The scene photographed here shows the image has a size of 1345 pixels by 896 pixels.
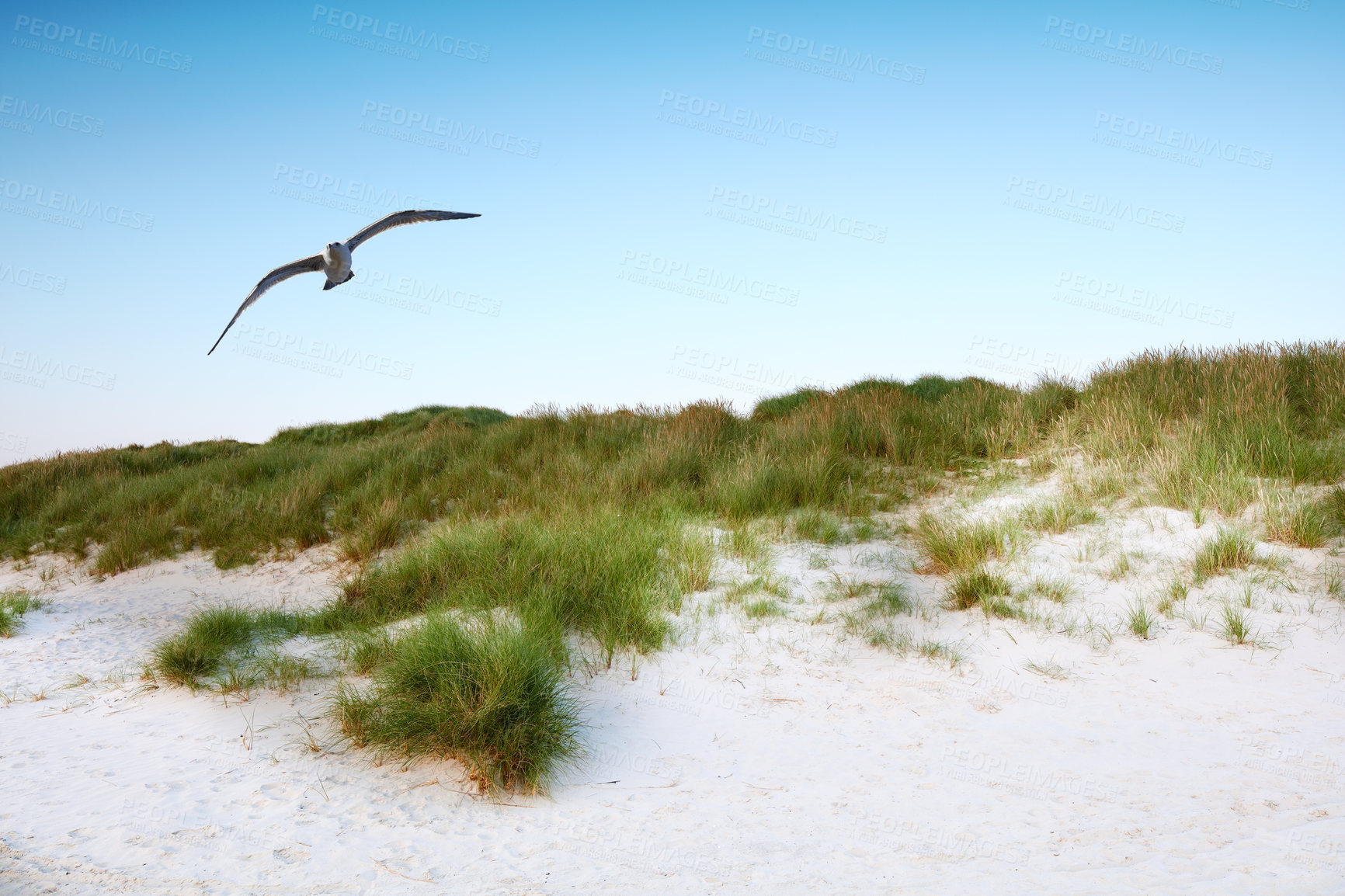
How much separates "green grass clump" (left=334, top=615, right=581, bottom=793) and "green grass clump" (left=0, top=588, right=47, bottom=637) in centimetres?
479

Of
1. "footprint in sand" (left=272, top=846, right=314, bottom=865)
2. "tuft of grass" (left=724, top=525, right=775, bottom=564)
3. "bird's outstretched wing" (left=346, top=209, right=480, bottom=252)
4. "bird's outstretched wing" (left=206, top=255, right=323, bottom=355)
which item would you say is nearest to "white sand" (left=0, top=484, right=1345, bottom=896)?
"footprint in sand" (left=272, top=846, right=314, bottom=865)

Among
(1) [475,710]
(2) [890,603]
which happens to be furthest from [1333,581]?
(1) [475,710]

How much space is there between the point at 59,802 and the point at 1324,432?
952cm

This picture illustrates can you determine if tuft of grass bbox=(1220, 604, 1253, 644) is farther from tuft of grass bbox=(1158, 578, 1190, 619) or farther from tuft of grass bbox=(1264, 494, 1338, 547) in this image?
tuft of grass bbox=(1264, 494, 1338, 547)

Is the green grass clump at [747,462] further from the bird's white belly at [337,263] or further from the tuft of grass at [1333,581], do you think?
the bird's white belly at [337,263]

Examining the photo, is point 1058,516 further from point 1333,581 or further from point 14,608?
point 14,608

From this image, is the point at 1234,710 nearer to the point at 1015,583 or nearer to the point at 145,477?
the point at 1015,583

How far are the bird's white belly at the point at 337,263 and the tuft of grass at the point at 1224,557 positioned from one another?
808cm

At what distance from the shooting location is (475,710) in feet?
12.1

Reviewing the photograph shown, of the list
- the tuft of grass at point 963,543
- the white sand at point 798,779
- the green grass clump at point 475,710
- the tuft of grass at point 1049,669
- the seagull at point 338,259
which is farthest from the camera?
the seagull at point 338,259

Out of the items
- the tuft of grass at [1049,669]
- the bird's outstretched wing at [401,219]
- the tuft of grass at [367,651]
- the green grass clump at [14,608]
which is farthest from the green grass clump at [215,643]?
the tuft of grass at [1049,669]

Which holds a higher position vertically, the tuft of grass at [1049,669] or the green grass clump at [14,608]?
the tuft of grass at [1049,669]

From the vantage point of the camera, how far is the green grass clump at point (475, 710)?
141 inches

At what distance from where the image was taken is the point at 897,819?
330 centimetres
